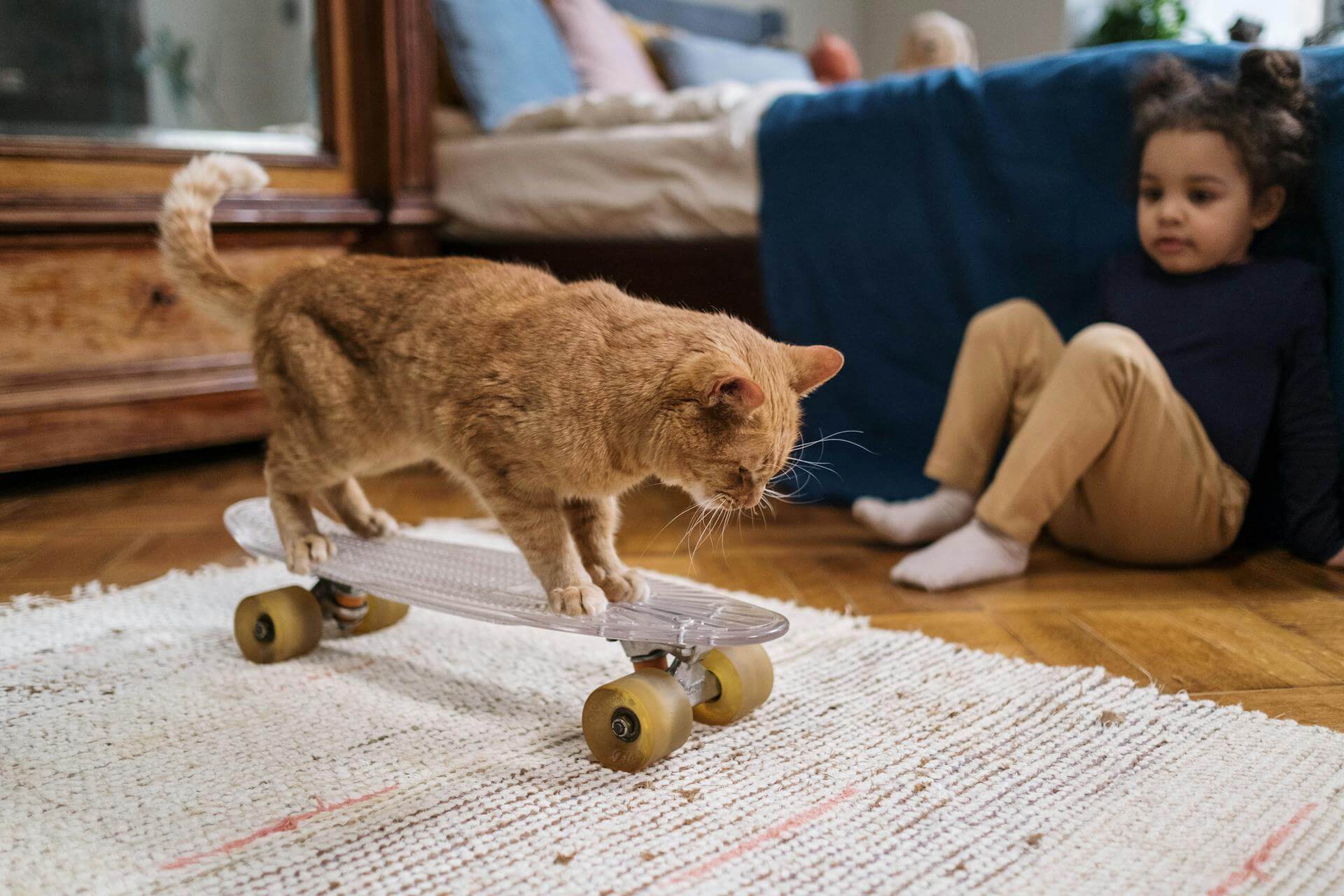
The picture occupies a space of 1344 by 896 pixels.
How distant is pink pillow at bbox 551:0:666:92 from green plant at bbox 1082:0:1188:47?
180 cm

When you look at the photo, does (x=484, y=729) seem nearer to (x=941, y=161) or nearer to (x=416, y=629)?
(x=416, y=629)

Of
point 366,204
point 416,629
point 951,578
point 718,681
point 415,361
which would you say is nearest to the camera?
point 718,681

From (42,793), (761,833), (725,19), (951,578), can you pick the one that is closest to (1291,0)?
(725,19)

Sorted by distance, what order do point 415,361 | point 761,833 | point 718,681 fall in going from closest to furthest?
point 761,833 < point 718,681 < point 415,361

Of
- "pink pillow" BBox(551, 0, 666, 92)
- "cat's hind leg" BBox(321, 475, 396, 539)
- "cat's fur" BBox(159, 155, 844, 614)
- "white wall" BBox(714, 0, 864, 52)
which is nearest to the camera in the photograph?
"cat's fur" BBox(159, 155, 844, 614)

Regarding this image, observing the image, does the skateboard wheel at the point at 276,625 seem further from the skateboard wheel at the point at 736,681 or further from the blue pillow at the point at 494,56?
the blue pillow at the point at 494,56

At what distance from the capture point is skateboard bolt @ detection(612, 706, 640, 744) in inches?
40.1

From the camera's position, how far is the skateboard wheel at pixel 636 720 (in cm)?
102

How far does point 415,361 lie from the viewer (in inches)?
49.6

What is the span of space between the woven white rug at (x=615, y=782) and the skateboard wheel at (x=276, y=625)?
3 centimetres

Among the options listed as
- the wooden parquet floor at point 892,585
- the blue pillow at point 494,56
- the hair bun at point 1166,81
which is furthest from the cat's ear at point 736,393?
the blue pillow at point 494,56

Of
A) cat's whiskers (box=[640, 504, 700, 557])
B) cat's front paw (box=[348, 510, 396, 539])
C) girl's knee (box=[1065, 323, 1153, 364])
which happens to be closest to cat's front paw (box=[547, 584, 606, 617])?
cat's front paw (box=[348, 510, 396, 539])

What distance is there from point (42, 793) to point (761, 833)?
69 centimetres

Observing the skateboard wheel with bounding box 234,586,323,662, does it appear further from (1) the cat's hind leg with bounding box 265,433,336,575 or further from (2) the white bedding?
(2) the white bedding
